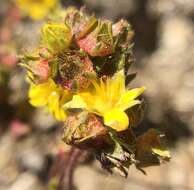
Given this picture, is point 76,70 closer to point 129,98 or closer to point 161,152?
point 129,98

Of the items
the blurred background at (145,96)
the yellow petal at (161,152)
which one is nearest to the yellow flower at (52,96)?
the yellow petal at (161,152)

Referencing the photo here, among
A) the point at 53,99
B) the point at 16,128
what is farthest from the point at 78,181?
the point at 53,99

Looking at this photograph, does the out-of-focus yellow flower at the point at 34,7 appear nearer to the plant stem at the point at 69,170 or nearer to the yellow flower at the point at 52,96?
the plant stem at the point at 69,170

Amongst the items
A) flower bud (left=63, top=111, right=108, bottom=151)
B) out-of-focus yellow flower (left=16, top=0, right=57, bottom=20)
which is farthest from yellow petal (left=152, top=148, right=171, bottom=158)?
out-of-focus yellow flower (left=16, top=0, right=57, bottom=20)

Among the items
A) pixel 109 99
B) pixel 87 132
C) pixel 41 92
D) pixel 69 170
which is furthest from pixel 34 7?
pixel 87 132

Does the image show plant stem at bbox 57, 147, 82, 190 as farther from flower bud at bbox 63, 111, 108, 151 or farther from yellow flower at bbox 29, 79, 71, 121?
flower bud at bbox 63, 111, 108, 151

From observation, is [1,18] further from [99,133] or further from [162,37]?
[99,133]

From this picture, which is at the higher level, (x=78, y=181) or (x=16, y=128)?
(x=16, y=128)
